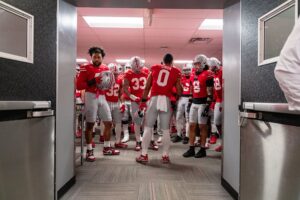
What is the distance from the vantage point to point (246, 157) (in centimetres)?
179

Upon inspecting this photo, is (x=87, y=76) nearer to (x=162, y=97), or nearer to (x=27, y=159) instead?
(x=162, y=97)

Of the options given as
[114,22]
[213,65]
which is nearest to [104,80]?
[213,65]

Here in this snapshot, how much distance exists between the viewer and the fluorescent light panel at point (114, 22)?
5.72 meters

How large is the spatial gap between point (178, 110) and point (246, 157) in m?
4.51

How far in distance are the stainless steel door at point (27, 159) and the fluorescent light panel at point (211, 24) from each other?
4.61 metres

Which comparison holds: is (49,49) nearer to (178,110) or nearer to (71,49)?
(71,49)

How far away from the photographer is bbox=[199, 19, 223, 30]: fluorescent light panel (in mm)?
5807

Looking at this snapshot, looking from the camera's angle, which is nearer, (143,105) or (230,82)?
(230,82)

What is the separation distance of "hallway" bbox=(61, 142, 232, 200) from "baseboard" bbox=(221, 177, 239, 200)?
0.13ft

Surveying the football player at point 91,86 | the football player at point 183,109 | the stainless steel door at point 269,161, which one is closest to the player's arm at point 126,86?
the football player at point 91,86

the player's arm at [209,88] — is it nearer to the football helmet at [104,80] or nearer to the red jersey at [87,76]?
the football helmet at [104,80]

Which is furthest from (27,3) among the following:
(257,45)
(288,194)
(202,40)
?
(202,40)

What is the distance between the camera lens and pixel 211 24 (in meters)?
6.06

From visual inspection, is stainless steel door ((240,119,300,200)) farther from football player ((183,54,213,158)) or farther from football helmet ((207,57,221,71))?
football helmet ((207,57,221,71))
